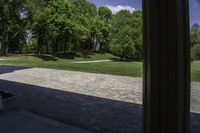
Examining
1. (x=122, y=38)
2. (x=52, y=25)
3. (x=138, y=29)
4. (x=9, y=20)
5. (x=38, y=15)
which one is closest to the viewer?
(x=138, y=29)

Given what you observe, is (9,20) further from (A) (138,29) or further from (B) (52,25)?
(A) (138,29)

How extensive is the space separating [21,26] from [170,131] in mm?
22478

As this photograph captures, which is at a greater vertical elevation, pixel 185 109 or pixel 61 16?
pixel 61 16

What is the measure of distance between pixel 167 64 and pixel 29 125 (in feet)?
9.70

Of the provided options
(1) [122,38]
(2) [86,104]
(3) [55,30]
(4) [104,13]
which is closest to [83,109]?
(2) [86,104]

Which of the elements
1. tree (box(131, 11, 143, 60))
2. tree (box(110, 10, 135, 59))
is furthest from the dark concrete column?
tree (box(110, 10, 135, 59))

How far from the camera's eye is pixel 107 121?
4.45 m

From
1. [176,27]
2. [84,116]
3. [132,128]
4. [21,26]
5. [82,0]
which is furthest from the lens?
[82,0]

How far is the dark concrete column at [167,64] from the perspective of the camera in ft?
5.83

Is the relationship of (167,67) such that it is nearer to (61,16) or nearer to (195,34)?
(195,34)

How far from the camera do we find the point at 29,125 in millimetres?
4109

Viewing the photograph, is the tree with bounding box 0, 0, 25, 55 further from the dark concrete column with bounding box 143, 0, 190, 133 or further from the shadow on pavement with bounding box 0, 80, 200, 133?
the dark concrete column with bounding box 143, 0, 190, 133

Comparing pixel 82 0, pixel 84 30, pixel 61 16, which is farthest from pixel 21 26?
pixel 82 0

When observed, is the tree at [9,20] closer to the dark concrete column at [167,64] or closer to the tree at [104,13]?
the tree at [104,13]
